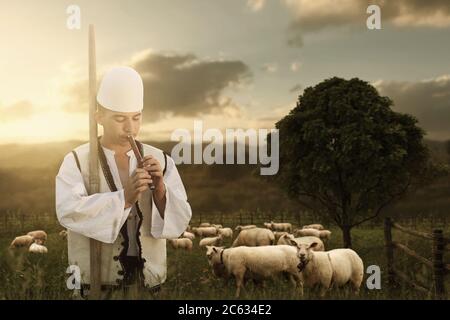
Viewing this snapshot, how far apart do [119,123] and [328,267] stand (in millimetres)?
7531

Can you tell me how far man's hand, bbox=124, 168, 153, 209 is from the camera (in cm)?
475

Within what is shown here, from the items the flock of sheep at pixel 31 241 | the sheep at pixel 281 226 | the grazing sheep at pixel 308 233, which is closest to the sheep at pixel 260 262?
the flock of sheep at pixel 31 241

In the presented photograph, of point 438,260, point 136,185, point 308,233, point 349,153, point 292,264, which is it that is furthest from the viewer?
point 308,233

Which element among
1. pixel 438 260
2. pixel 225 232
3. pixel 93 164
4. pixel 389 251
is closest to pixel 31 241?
pixel 225 232

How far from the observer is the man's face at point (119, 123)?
4.98 meters

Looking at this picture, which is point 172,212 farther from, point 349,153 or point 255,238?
point 255,238

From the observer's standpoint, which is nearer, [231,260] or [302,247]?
[302,247]

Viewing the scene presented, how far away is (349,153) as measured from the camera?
1920cm

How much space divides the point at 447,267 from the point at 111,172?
7374 millimetres

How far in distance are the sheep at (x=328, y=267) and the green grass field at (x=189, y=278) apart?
33cm

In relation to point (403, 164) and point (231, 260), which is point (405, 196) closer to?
point (403, 164)

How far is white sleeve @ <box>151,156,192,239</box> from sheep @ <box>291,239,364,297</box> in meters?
6.01
